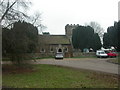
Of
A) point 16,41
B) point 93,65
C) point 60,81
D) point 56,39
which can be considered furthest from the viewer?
point 56,39

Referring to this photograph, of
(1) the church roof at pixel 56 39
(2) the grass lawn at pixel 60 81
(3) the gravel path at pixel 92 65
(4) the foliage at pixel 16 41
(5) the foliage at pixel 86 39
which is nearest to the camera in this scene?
(2) the grass lawn at pixel 60 81

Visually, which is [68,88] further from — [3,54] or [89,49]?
[89,49]

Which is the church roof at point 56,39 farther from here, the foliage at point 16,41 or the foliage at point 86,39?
the foliage at point 16,41

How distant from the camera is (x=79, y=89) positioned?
878 centimetres

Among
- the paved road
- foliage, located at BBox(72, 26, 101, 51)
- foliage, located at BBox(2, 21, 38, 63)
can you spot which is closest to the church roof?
foliage, located at BBox(72, 26, 101, 51)

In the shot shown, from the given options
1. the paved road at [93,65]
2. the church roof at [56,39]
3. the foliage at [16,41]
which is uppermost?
the church roof at [56,39]

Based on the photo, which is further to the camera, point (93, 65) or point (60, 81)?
point (93, 65)

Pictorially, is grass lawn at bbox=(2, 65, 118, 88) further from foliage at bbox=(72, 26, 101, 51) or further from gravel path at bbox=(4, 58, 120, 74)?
foliage at bbox=(72, 26, 101, 51)

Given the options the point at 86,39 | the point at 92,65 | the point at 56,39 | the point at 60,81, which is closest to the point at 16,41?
the point at 60,81

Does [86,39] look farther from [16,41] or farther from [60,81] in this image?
[60,81]

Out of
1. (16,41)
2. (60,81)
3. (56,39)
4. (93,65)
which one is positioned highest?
(56,39)

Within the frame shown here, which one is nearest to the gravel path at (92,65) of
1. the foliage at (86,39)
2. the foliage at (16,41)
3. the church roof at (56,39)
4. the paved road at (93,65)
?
the paved road at (93,65)

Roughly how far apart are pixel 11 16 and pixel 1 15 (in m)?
1.01

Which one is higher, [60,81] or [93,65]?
[60,81]
